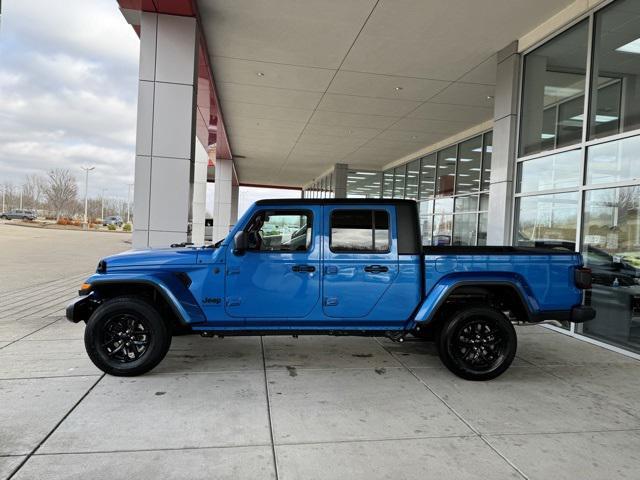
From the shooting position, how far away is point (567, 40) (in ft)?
24.1

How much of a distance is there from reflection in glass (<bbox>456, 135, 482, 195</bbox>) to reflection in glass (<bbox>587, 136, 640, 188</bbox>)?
6845 millimetres

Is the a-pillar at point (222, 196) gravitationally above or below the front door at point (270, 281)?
above

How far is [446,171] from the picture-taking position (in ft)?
52.3

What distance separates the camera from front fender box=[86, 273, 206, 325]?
459 cm

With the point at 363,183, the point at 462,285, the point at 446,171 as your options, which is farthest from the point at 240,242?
the point at 363,183

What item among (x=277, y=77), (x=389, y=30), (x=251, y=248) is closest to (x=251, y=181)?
(x=277, y=77)

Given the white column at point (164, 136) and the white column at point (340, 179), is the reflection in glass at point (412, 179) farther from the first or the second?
the white column at point (164, 136)

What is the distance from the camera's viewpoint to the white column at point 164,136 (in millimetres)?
7262

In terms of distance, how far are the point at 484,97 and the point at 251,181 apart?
2557 centimetres

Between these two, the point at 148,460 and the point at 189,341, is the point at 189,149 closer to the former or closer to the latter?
the point at 189,341

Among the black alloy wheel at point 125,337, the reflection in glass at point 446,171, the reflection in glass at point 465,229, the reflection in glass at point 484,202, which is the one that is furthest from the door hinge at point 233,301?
the reflection in glass at point 446,171

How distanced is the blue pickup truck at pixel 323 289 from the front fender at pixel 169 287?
1cm

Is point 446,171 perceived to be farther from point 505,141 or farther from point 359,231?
point 359,231

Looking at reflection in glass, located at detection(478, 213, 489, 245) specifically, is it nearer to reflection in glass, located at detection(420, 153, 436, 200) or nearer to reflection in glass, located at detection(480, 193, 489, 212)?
reflection in glass, located at detection(480, 193, 489, 212)
